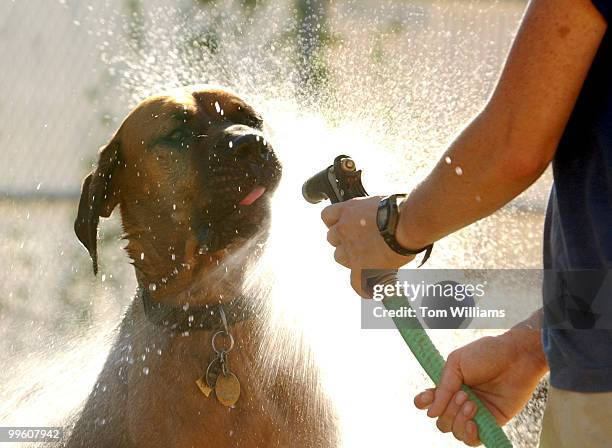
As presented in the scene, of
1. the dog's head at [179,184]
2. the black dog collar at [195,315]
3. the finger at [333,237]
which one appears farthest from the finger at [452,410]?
the dog's head at [179,184]

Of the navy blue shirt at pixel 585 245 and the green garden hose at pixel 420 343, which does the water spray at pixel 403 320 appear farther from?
the navy blue shirt at pixel 585 245

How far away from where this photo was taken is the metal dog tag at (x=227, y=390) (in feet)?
9.55

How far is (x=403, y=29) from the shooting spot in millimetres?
6238

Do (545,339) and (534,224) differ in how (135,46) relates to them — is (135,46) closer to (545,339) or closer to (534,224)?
(534,224)

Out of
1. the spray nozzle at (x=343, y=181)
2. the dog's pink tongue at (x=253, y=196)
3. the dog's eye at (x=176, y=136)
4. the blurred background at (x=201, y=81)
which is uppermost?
the spray nozzle at (x=343, y=181)

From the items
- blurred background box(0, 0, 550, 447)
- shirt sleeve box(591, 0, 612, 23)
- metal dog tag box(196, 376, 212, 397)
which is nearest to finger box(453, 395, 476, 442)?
shirt sleeve box(591, 0, 612, 23)

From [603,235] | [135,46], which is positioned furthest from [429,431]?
[135,46]

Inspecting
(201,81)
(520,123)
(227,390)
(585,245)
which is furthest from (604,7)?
(201,81)

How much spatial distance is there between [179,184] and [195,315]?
1.90 ft

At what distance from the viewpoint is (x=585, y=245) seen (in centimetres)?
153

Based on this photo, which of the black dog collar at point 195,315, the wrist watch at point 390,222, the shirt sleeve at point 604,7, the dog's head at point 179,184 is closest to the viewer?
the shirt sleeve at point 604,7

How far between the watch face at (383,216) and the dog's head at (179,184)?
1473mm

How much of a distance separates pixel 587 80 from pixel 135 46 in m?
5.31

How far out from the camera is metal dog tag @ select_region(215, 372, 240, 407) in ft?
9.55
